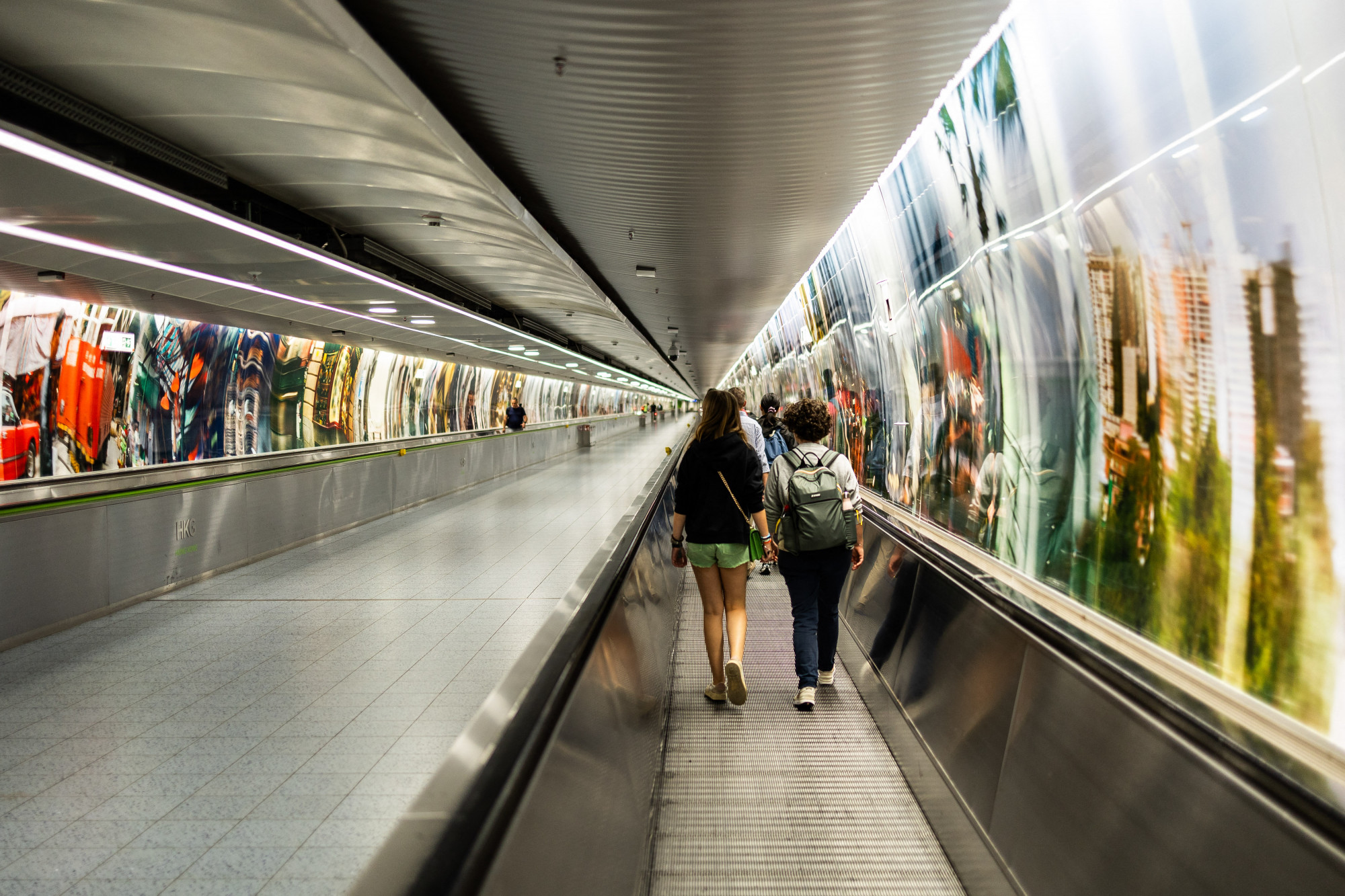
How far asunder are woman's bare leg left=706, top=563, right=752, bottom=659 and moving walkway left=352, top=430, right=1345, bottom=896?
17.8 inches

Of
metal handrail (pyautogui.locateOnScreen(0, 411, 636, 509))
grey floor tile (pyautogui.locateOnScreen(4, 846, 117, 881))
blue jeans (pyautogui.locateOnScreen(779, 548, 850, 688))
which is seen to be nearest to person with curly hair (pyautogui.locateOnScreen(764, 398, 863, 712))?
blue jeans (pyautogui.locateOnScreen(779, 548, 850, 688))

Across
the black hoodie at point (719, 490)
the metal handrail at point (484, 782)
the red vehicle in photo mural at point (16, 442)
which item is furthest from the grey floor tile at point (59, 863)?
the red vehicle in photo mural at point (16, 442)

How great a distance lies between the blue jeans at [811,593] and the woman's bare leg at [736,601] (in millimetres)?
261

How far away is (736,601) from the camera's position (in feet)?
16.1

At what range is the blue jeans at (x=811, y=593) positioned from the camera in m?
4.77

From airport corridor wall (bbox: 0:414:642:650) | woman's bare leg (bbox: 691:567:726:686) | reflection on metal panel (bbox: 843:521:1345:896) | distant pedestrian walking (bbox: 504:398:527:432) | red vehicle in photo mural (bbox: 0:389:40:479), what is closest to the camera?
reflection on metal panel (bbox: 843:521:1345:896)

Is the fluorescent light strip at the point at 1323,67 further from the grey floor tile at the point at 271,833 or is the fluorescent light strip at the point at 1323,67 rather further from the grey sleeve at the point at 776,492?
the grey floor tile at the point at 271,833

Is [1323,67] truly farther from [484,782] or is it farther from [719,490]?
[719,490]

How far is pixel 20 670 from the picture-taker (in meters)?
5.69

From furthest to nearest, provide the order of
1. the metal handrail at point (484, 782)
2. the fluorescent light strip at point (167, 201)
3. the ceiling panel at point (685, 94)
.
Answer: the fluorescent light strip at point (167, 201)
the ceiling panel at point (685, 94)
the metal handrail at point (484, 782)

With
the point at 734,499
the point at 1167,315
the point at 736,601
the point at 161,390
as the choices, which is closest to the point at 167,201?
the point at 734,499

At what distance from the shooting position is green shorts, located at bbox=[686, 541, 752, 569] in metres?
4.72

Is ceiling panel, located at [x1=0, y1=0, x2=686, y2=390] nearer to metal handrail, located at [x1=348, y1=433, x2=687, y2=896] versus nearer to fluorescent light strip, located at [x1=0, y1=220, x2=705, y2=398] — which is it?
fluorescent light strip, located at [x1=0, y1=220, x2=705, y2=398]

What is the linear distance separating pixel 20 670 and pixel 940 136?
751 centimetres
